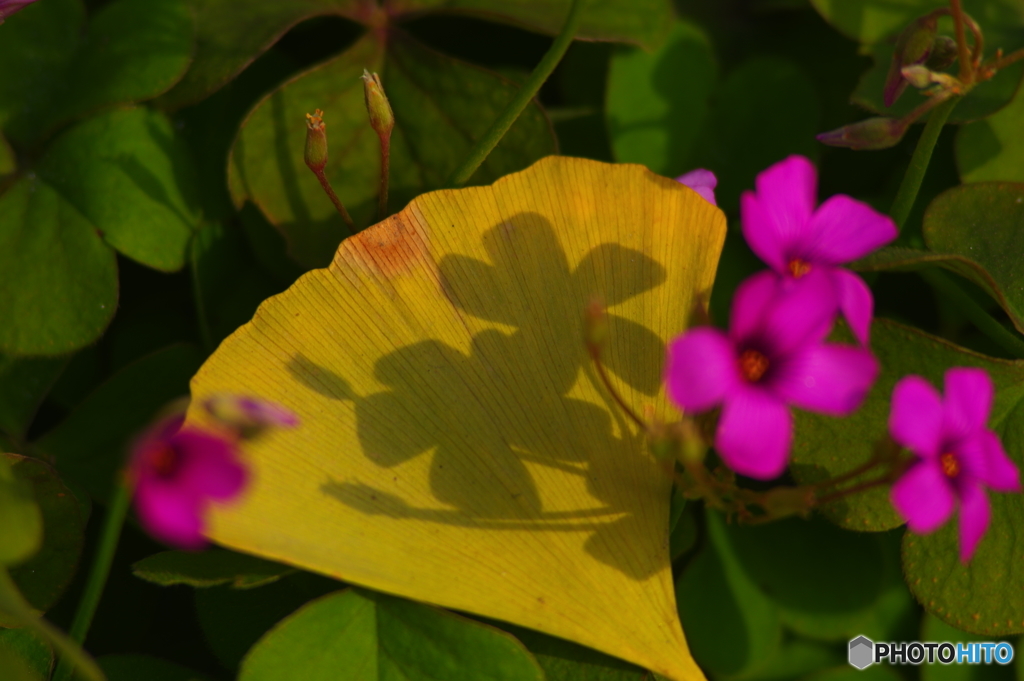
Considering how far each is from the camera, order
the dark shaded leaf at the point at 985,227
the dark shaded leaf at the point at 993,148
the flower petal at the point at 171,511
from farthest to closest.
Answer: the dark shaded leaf at the point at 993,148, the dark shaded leaf at the point at 985,227, the flower petal at the point at 171,511

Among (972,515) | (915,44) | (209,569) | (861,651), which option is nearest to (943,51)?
(915,44)

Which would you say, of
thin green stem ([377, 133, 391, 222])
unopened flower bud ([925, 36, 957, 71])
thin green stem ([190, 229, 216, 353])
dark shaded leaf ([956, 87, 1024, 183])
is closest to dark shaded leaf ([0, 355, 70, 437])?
thin green stem ([190, 229, 216, 353])

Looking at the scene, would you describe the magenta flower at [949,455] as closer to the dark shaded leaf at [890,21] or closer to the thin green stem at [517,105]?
the thin green stem at [517,105]

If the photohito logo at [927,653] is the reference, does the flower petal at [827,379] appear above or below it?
above

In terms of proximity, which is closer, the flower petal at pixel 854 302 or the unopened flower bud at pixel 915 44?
the flower petal at pixel 854 302

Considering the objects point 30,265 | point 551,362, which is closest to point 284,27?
point 30,265

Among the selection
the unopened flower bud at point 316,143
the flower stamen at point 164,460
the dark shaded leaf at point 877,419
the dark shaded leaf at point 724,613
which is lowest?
the dark shaded leaf at point 724,613

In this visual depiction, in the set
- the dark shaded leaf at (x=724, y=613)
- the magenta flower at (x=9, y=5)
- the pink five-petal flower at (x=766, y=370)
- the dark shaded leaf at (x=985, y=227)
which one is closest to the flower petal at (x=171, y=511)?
the pink five-petal flower at (x=766, y=370)
